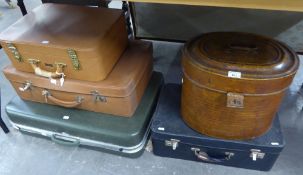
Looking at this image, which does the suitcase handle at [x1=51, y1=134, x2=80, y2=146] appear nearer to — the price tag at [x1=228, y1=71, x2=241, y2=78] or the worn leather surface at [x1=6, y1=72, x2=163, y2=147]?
the worn leather surface at [x1=6, y1=72, x2=163, y2=147]

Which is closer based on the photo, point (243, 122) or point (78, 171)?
point (243, 122)

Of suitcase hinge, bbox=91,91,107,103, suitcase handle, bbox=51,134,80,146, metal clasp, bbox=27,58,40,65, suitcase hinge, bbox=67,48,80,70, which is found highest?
suitcase hinge, bbox=67,48,80,70

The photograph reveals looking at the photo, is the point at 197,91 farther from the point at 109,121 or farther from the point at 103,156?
the point at 103,156

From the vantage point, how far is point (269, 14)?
1.50 meters

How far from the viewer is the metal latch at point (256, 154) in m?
0.97

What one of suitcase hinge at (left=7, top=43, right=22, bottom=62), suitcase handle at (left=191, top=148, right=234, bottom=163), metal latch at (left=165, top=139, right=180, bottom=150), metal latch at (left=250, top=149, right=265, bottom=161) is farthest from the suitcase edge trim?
metal latch at (left=250, top=149, right=265, bottom=161)

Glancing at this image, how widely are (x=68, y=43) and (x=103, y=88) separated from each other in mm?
220

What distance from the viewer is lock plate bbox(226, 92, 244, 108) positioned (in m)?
0.85

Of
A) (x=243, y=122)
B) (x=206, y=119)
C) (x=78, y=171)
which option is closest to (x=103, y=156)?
(x=78, y=171)

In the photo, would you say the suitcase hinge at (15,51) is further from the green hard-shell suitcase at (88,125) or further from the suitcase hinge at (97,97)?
the suitcase hinge at (97,97)

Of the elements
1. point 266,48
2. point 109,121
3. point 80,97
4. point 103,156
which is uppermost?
point 266,48

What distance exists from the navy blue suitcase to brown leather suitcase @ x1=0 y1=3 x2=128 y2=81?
0.33 m

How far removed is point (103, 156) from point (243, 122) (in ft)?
2.08

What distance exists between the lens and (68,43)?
38.4 inches
